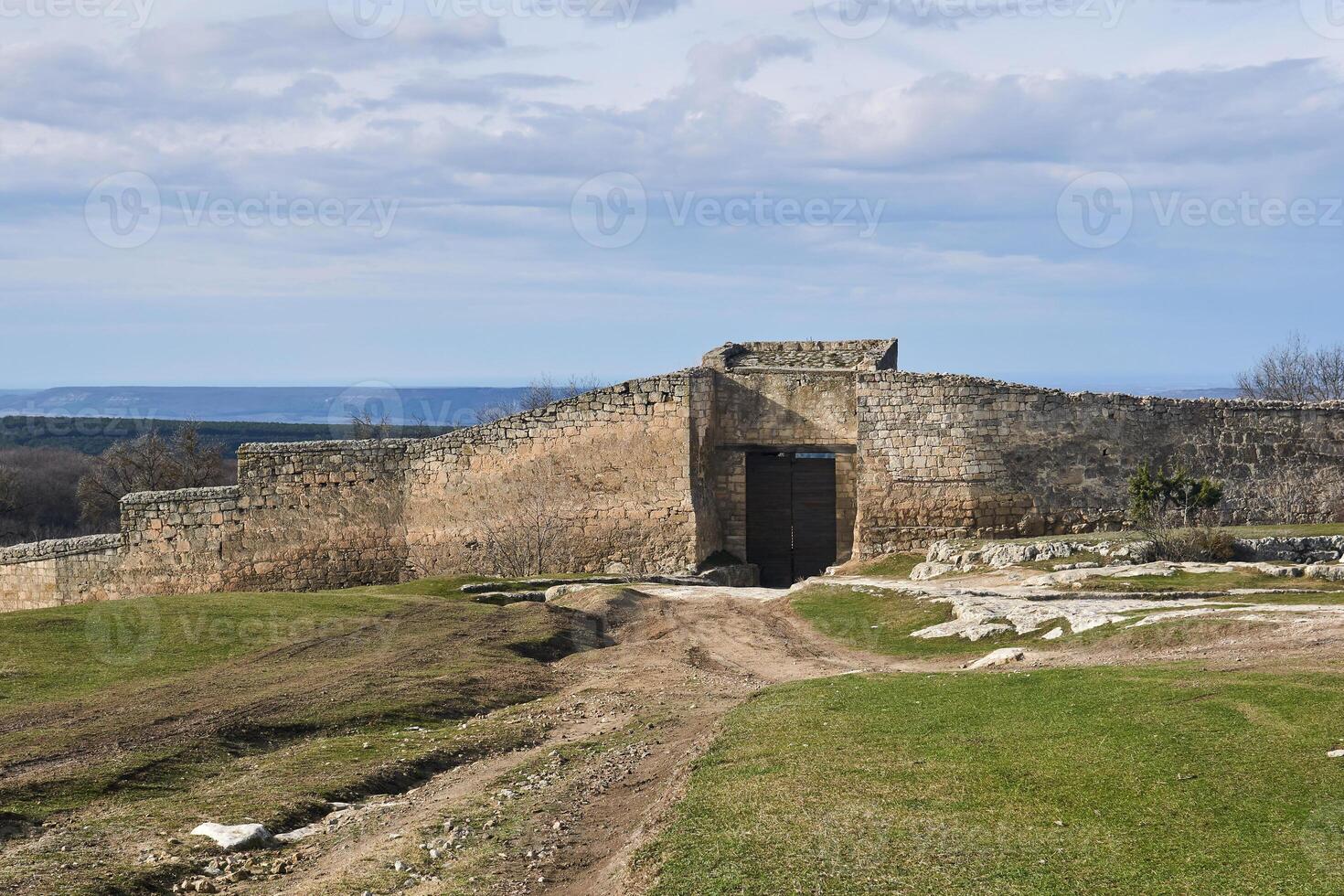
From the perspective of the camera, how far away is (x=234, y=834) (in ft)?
33.0

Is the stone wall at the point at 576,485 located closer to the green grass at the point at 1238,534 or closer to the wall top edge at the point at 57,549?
the green grass at the point at 1238,534

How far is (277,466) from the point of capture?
28.0m

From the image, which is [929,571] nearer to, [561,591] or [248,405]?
[561,591]

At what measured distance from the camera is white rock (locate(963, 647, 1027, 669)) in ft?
51.2

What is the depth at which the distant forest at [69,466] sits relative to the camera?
5797cm

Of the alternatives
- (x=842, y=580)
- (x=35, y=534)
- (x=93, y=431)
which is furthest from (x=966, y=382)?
(x=93, y=431)

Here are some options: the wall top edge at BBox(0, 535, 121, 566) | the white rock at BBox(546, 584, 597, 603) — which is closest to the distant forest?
the wall top edge at BBox(0, 535, 121, 566)

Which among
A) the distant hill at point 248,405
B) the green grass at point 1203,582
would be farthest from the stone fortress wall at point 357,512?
the distant hill at point 248,405

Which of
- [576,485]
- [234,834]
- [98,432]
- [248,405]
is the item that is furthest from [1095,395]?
[248,405]

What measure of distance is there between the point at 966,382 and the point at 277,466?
13781 millimetres

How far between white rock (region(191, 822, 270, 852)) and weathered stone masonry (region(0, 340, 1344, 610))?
16.5m

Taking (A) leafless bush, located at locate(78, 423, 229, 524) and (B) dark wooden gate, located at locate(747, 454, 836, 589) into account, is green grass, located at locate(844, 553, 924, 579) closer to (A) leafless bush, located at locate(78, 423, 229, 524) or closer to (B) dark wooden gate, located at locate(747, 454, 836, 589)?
(B) dark wooden gate, located at locate(747, 454, 836, 589)

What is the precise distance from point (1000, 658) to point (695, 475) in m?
11.6

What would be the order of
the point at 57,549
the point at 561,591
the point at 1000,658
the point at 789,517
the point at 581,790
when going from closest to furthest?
the point at 581,790
the point at 1000,658
the point at 561,591
the point at 789,517
the point at 57,549
